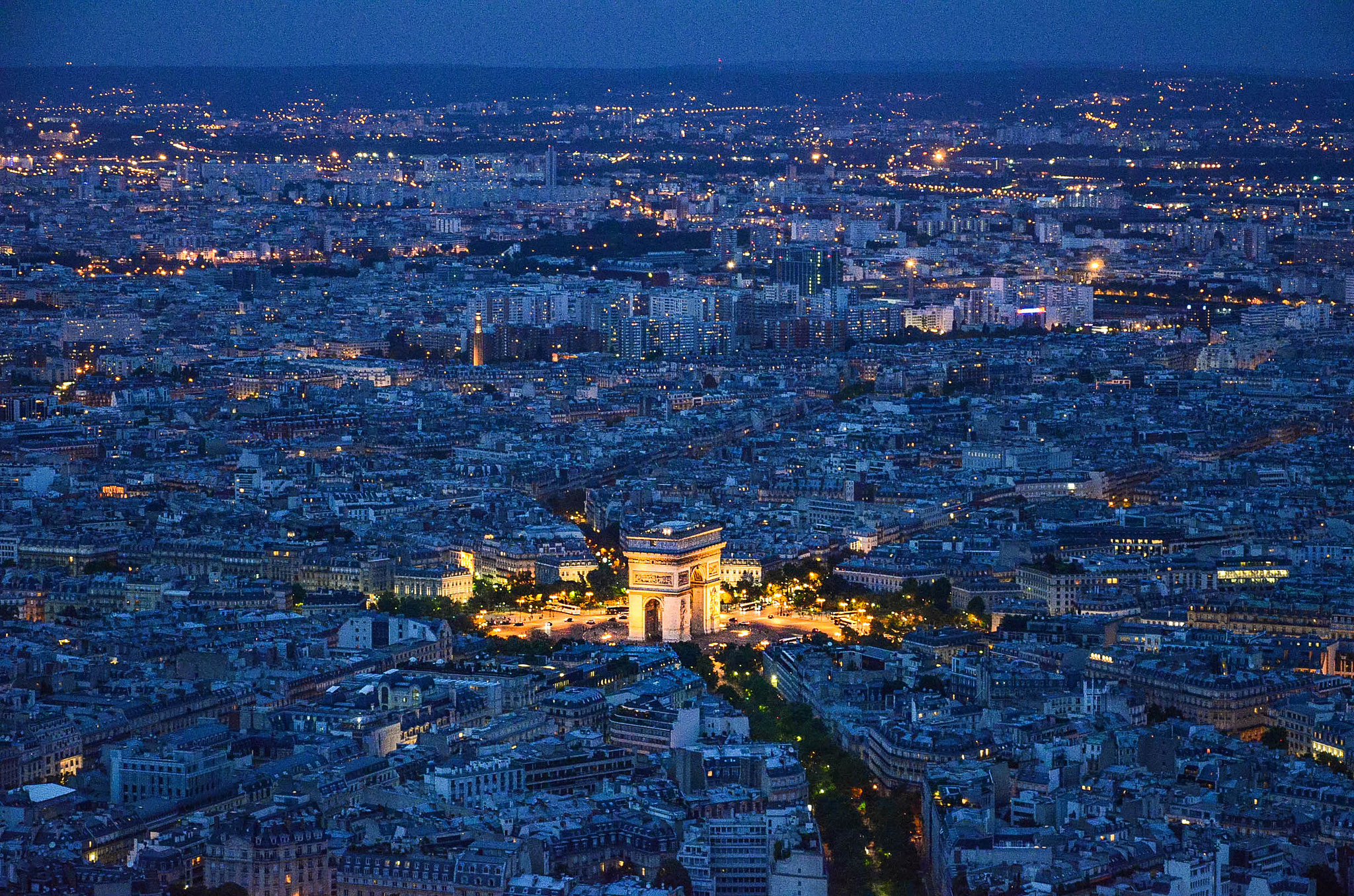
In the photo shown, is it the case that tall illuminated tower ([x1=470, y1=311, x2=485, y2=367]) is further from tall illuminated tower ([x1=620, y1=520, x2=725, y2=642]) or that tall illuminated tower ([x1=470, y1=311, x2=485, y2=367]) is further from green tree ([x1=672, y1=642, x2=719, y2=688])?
green tree ([x1=672, y1=642, x2=719, y2=688])

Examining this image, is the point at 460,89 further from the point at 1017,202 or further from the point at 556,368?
the point at 556,368

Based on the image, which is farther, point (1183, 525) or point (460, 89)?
point (460, 89)

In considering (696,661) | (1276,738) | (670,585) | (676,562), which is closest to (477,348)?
(676,562)

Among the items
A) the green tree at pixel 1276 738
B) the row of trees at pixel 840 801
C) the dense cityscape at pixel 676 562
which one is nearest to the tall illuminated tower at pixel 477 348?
the dense cityscape at pixel 676 562

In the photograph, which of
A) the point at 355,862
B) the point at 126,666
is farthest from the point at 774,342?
the point at 355,862

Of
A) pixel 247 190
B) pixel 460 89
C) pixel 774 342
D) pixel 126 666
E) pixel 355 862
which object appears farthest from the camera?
pixel 460 89

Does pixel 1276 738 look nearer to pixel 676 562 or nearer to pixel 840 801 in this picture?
pixel 840 801
